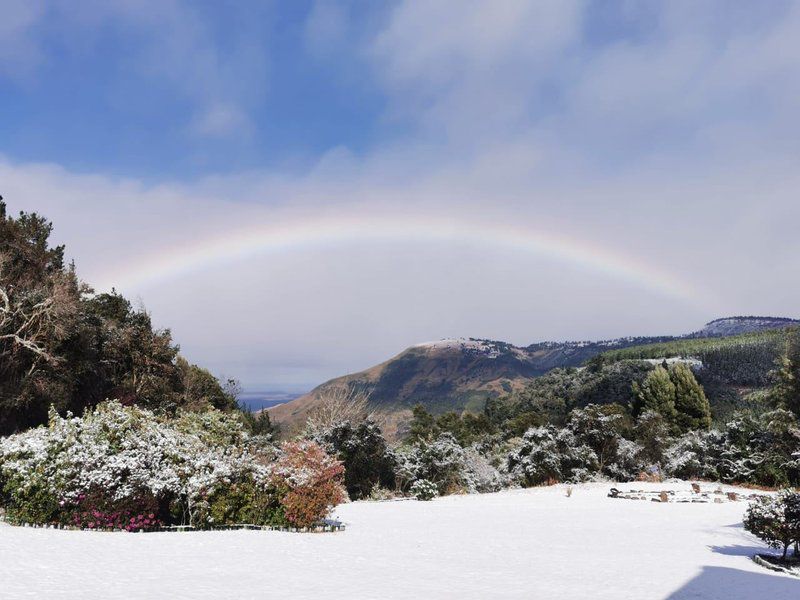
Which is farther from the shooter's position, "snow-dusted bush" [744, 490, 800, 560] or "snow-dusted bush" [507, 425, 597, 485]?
"snow-dusted bush" [507, 425, 597, 485]

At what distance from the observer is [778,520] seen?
1103 centimetres

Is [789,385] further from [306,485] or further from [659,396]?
[306,485]

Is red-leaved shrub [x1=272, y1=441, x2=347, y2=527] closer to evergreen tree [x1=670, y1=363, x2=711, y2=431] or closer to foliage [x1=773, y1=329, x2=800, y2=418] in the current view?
foliage [x1=773, y1=329, x2=800, y2=418]

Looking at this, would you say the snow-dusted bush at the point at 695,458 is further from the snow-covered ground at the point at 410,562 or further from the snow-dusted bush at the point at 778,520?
the snow-dusted bush at the point at 778,520

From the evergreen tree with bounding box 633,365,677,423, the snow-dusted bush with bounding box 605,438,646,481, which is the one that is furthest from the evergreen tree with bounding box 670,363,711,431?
the snow-dusted bush with bounding box 605,438,646,481

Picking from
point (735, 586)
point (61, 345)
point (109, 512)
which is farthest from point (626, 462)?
point (61, 345)

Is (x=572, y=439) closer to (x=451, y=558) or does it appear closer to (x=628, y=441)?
(x=628, y=441)

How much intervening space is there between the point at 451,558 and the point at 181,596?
504 cm

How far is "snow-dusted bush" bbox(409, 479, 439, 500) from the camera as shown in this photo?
858 inches

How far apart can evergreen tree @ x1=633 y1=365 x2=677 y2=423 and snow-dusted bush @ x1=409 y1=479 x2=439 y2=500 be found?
24.4 metres

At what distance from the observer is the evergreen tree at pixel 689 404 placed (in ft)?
132

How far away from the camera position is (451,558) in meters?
10.4

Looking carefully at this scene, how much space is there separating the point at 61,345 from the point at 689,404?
38.9m

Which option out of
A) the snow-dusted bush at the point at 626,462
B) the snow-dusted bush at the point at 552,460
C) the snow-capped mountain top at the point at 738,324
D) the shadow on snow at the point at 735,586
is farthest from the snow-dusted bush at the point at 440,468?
the snow-capped mountain top at the point at 738,324
